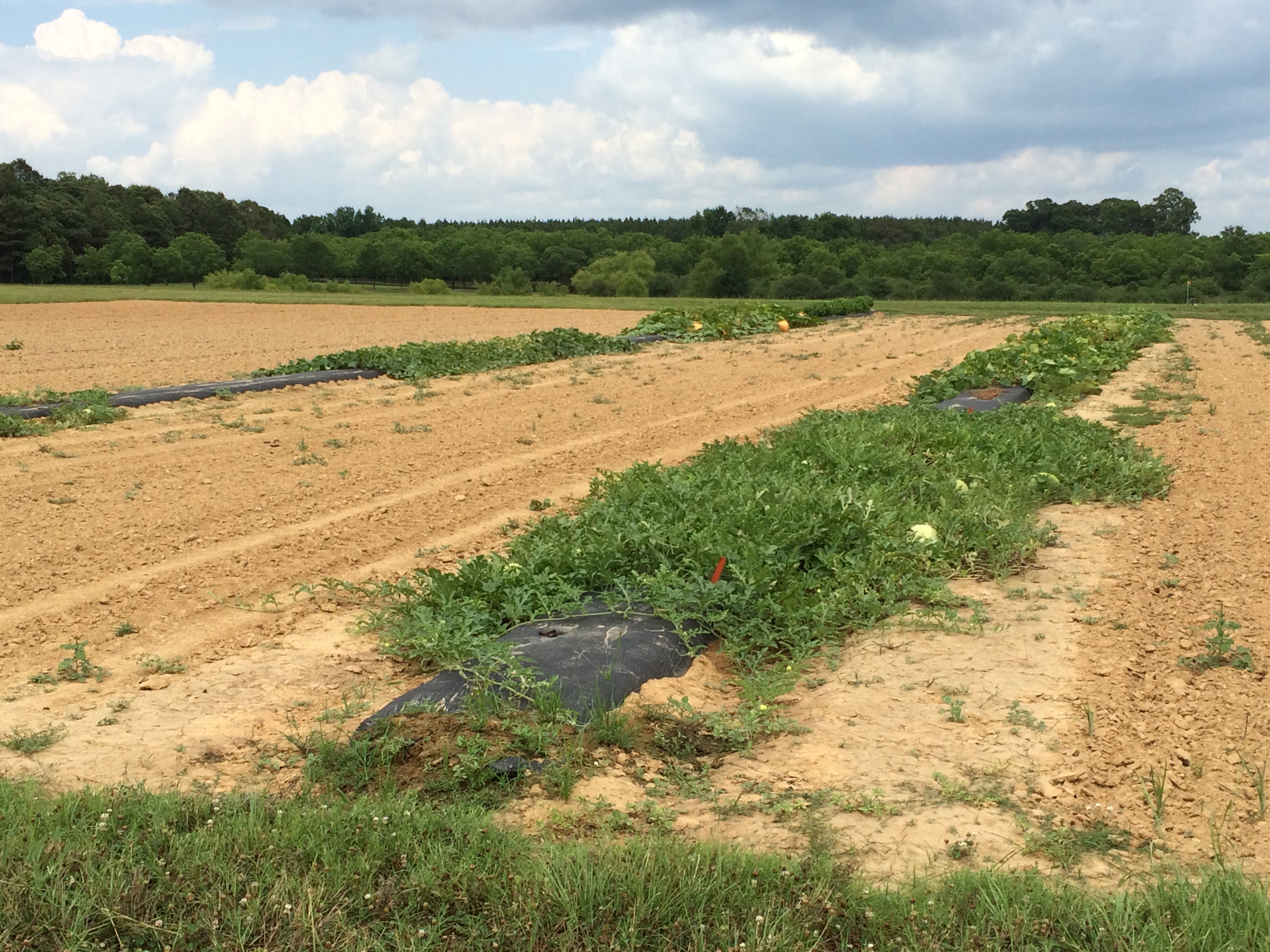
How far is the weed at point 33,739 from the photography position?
418cm

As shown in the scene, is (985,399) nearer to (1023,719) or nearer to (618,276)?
(1023,719)

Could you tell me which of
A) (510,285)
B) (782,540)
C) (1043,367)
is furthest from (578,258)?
(782,540)

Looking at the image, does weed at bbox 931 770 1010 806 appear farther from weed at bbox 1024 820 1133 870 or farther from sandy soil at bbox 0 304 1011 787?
sandy soil at bbox 0 304 1011 787

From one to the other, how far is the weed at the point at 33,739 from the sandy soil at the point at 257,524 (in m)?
0.04

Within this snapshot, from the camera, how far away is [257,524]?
7688 mm

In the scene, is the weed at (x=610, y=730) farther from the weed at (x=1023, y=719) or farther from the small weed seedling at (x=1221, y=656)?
the small weed seedling at (x=1221, y=656)

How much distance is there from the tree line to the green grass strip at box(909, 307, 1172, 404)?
35.6 meters

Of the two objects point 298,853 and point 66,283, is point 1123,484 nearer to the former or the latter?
point 298,853

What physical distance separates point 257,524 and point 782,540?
13.1ft

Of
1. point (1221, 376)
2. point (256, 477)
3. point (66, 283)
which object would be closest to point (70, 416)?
point (256, 477)

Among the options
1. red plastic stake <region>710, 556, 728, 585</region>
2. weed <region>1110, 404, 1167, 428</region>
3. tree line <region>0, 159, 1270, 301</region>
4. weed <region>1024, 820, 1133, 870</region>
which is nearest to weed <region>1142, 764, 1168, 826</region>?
weed <region>1024, 820, 1133, 870</region>

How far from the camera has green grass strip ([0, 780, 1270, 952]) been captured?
281cm

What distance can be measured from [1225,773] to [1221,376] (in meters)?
15.3

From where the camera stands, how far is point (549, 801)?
3.77m
